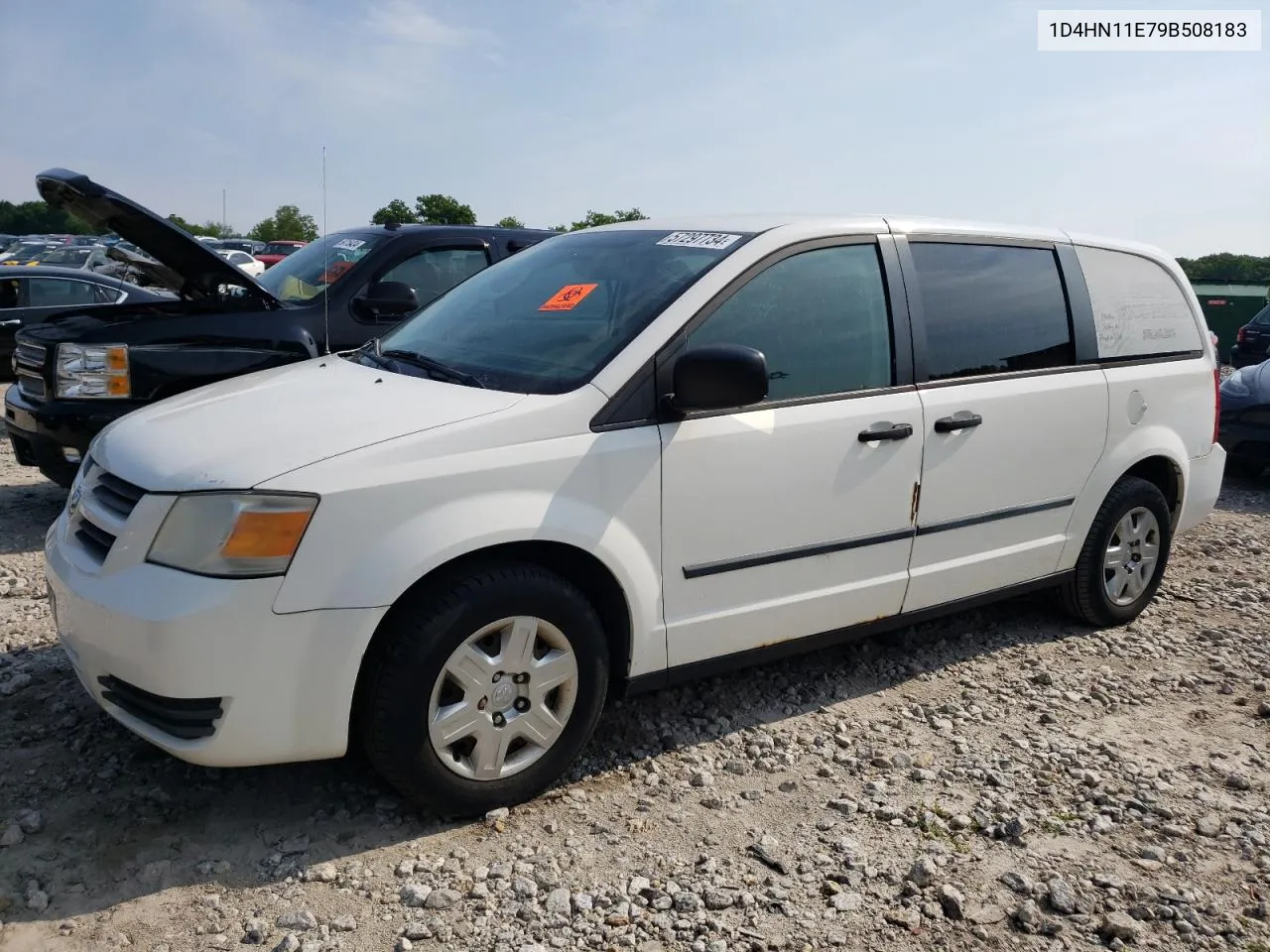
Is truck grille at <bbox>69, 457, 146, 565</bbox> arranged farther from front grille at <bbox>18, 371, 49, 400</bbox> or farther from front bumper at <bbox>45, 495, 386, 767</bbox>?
front grille at <bbox>18, 371, 49, 400</bbox>

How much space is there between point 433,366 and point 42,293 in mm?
9772

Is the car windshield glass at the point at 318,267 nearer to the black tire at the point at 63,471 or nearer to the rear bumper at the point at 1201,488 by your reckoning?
the black tire at the point at 63,471

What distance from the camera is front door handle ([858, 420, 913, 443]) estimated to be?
12.0 feet

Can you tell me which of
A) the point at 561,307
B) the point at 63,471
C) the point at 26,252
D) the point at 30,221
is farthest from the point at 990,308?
the point at 30,221

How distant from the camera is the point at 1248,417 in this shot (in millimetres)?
8320

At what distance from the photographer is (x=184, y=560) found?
2.74 metres

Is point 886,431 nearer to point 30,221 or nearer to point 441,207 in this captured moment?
point 441,207

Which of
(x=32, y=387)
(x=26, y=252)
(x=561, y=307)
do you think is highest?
(x=26, y=252)

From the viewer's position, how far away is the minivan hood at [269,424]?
2.83 meters

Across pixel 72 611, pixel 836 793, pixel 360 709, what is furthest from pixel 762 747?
pixel 72 611

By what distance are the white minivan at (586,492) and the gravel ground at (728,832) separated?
0.30 m

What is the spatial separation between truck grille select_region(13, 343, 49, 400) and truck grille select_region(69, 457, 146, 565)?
2.56 m

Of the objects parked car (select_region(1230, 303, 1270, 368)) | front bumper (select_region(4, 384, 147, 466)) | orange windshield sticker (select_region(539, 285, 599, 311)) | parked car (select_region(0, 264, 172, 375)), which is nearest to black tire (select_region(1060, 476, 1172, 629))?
orange windshield sticker (select_region(539, 285, 599, 311))

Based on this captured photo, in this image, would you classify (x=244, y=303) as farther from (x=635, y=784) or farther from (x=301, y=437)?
(x=635, y=784)
